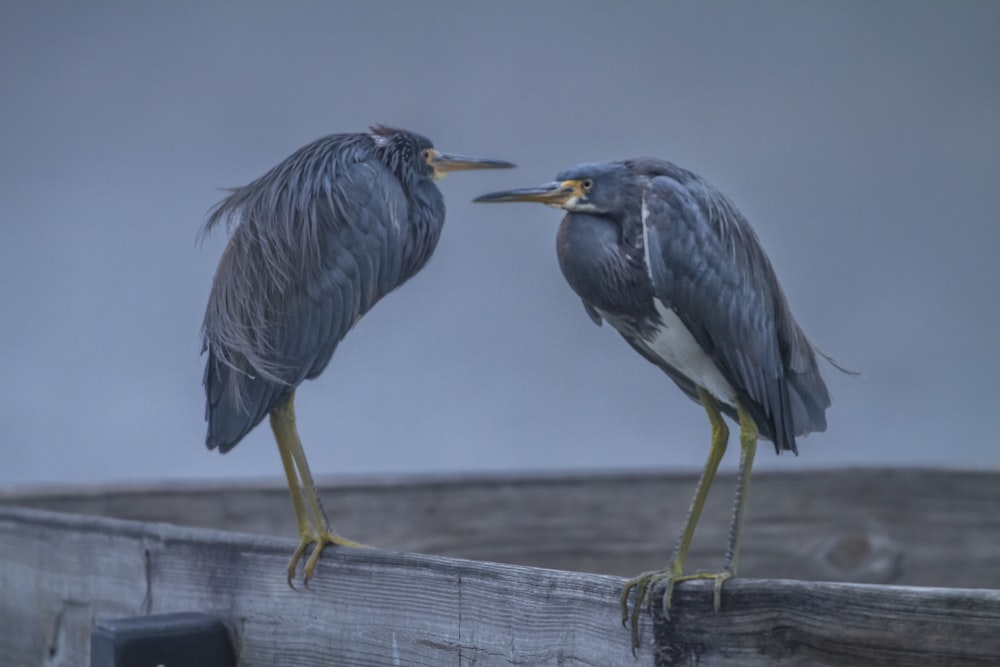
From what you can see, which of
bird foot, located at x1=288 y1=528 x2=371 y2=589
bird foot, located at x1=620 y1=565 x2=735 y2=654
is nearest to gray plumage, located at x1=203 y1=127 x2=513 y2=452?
bird foot, located at x1=288 y1=528 x2=371 y2=589

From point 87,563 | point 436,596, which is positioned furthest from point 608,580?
point 87,563

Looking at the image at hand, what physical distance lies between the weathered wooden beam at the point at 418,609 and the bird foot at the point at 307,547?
0.01m

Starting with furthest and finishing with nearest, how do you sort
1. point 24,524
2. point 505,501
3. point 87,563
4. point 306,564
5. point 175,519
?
point 505,501 < point 175,519 < point 24,524 < point 87,563 < point 306,564

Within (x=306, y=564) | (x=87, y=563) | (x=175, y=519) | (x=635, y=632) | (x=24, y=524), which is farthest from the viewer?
(x=175, y=519)

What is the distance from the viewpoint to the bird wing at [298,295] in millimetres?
1499

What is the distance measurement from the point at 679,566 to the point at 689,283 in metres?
0.29

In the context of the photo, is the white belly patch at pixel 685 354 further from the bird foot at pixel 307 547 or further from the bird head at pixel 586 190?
the bird foot at pixel 307 547

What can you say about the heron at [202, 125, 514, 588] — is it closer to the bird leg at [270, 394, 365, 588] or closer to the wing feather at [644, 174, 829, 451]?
the bird leg at [270, 394, 365, 588]

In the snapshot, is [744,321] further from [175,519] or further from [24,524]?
[175,519]

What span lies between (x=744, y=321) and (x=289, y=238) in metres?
0.57

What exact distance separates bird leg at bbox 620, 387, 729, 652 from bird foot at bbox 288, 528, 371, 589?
397 millimetres

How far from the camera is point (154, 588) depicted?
1618 mm

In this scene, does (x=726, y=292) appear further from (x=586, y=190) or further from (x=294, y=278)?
(x=294, y=278)

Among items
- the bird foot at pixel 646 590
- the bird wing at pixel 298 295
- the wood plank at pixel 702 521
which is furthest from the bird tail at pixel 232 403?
the wood plank at pixel 702 521
